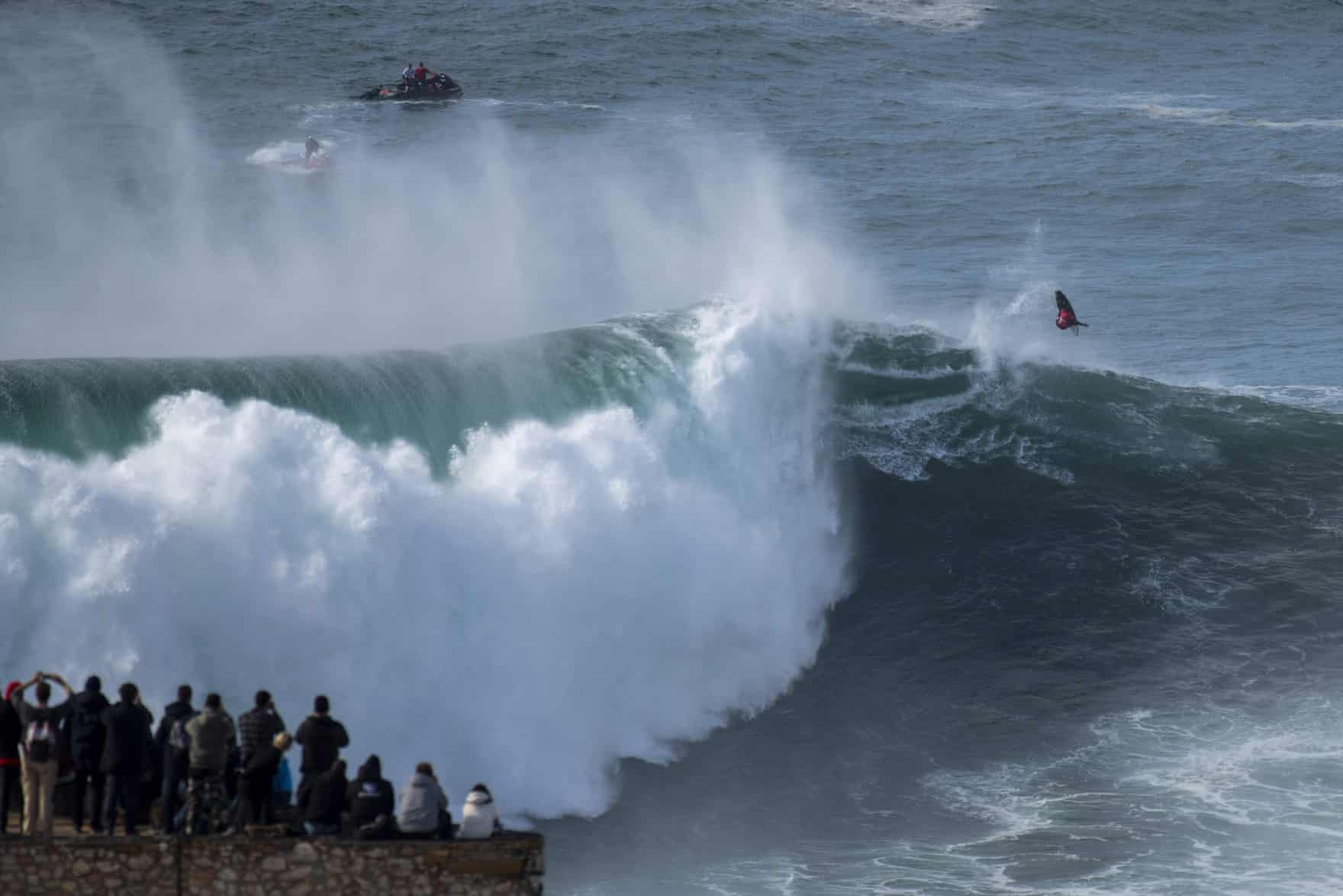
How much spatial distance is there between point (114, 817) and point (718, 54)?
5815 centimetres

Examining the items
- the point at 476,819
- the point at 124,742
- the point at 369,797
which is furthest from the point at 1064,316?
the point at 124,742

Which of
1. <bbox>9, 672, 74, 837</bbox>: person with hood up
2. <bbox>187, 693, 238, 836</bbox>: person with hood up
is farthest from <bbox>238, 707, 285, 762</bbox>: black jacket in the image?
<bbox>9, 672, 74, 837</bbox>: person with hood up

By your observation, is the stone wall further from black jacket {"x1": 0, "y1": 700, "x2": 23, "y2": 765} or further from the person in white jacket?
black jacket {"x1": 0, "y1": 700, "x2": 23, "y2": 765}

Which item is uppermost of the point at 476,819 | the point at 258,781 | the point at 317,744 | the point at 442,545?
the point at 442,545

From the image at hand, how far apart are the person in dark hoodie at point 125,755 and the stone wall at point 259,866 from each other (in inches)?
12.8

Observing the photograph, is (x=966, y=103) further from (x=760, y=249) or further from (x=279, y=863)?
(x=279, y=863)

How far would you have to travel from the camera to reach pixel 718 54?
227 ft

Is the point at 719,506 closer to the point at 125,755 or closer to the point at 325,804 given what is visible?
the point at 325,804

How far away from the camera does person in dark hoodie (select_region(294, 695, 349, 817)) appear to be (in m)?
14.1

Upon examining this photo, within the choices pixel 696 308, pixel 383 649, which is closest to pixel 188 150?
pixel 696 308

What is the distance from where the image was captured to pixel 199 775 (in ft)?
46.0

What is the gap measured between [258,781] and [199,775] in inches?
17.4

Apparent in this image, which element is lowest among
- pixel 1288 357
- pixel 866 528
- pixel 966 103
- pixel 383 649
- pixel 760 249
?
pixel 383 649

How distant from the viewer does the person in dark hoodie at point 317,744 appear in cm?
1415
